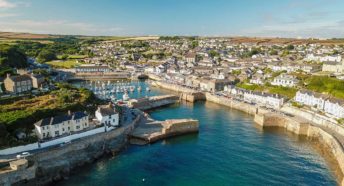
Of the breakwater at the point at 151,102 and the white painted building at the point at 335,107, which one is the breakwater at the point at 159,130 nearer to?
the breakwater at the point at 151,102

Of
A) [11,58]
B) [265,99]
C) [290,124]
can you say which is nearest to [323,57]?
[265,99]

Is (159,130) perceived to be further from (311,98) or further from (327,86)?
(327,86)

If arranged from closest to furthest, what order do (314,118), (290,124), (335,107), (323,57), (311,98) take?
(290,124) < (314,118) < (335,107) < (311,98) < (323,57)

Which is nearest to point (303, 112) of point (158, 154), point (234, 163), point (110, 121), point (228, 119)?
point (228, 119)

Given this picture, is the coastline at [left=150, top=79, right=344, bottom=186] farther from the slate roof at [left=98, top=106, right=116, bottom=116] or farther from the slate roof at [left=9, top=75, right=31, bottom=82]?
the slate roof at [left=9, top=75, right=31, bottom=82]

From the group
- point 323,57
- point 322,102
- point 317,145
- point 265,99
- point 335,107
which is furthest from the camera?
point 323,57

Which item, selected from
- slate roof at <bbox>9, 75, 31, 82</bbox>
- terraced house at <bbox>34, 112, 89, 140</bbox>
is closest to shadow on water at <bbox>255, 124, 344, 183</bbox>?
terraced house at <bbox>34, 112, 89, 140</bbox>

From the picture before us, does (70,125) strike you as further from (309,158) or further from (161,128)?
(309,158)
